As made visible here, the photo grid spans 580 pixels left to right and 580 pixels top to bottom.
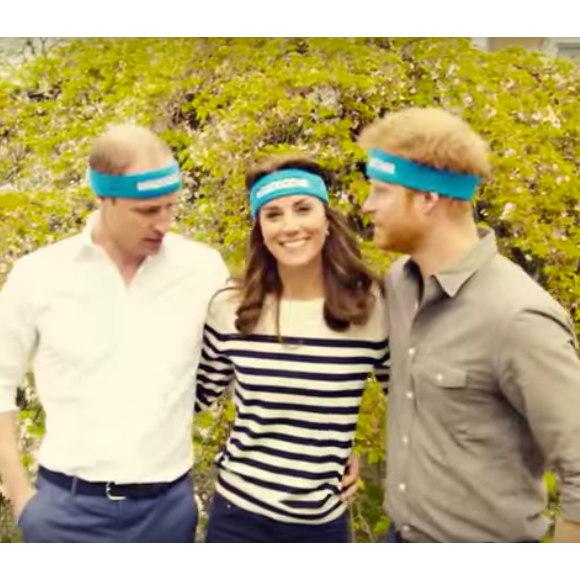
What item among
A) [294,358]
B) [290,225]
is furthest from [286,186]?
[294,358]

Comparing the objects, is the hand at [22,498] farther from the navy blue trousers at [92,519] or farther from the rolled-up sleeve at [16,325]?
the rolled-up sleeve at [16,325]

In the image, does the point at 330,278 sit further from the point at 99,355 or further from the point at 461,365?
the point at 99,355

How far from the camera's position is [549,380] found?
6.09ft

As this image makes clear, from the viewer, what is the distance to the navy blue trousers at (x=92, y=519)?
235cm

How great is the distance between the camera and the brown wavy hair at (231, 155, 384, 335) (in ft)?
7.73

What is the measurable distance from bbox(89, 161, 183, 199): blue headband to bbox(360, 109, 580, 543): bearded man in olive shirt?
0.63 metres

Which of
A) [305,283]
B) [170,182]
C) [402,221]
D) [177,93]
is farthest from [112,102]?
[402,221]

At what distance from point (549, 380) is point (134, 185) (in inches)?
51.3

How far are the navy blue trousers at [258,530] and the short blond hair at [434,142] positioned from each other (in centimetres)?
113

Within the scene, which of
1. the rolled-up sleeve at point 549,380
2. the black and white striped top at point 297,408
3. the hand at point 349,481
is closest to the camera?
the rolled-up sleeve at point 549,380

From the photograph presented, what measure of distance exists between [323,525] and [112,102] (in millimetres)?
2150

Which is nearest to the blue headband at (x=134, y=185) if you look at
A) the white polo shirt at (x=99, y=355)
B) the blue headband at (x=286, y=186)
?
the white polo shirt at (x=99, y=355)

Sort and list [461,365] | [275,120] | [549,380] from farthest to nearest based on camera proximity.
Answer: [275,120]
[461,365]
[549,380]

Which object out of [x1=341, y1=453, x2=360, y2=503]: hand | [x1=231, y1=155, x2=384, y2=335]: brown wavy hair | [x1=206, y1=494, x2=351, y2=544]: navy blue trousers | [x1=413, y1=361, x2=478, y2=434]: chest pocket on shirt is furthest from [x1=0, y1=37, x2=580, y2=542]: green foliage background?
[x1=413, y1=361, x2=478, y2=434]: chest pocket on shirt
